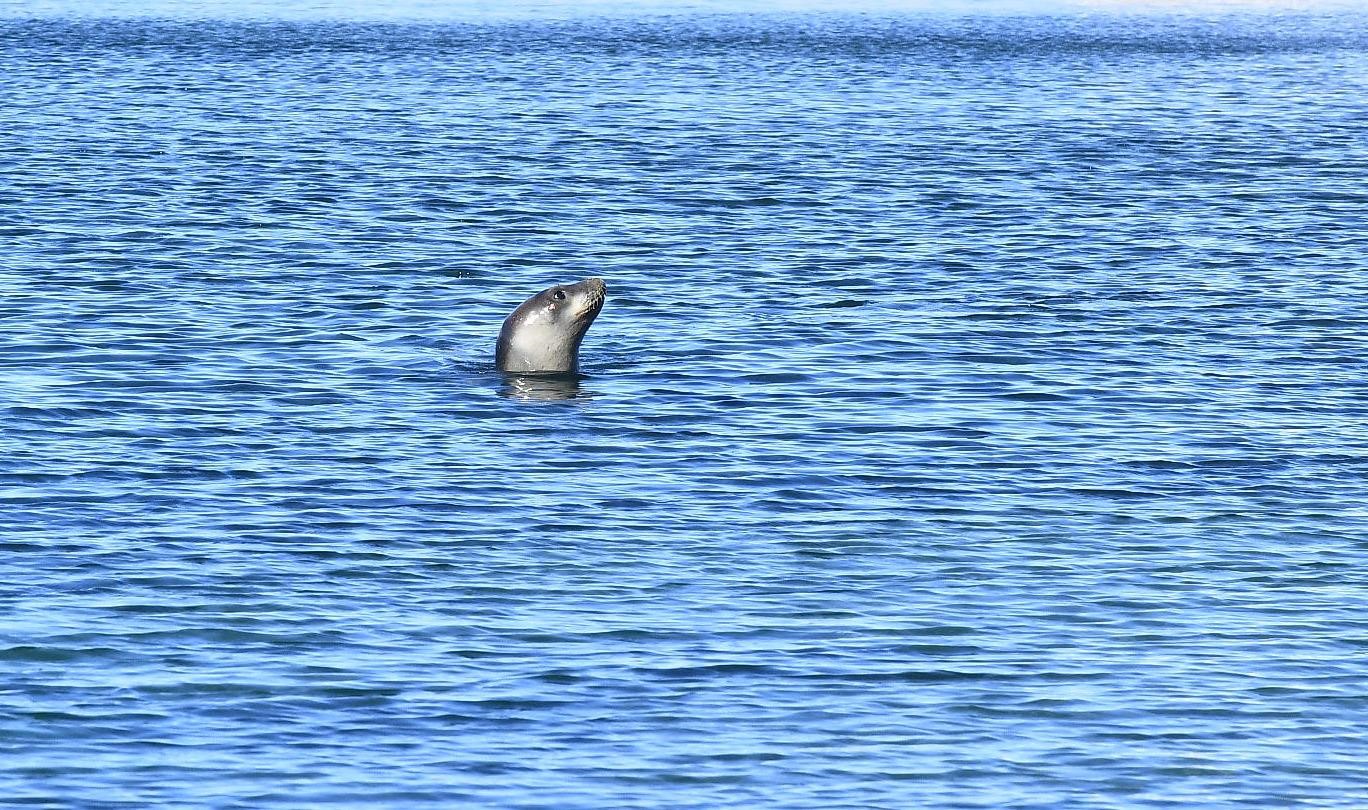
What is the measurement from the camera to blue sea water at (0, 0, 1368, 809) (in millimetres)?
17594

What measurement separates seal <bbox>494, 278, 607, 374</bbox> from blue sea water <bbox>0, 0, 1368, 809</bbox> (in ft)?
1.79

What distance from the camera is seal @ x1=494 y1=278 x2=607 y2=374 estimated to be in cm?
3066

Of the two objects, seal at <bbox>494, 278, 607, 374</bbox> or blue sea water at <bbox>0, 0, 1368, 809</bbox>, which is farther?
seal at <bbox>494, 278, 607, 374</bbox>

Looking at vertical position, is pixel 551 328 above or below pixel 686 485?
above

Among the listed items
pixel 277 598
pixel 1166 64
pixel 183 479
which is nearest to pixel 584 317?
pixel 183 479

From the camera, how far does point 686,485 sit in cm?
2545

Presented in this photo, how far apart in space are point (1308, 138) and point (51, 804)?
55.0m

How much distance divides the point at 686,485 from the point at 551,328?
587cm

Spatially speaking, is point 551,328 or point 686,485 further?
point 551,328

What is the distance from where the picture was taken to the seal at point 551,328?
30.7 metres

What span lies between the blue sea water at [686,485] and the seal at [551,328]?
0.54 metres

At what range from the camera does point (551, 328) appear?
3084cm

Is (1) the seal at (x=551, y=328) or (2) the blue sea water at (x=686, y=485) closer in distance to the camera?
(2) the blue sea water at (x=686, y=485)

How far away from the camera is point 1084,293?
1537 inches
